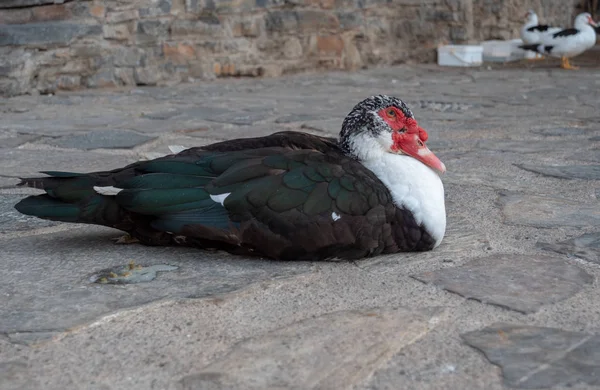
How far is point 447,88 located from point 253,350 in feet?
21.1

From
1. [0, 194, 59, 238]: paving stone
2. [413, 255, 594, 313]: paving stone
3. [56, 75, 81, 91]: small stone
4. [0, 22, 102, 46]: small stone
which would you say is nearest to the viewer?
[413, 255, 594, 313]: paving stone

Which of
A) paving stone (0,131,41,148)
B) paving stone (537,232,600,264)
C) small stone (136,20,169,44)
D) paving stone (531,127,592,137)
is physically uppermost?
small stone (136,20,169,44)

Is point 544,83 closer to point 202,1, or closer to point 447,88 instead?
point 447,88

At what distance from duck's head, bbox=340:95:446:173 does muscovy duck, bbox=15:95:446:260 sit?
42 mm

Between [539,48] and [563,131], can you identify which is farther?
[539,48]

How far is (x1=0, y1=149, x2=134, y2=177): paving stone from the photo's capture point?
12.9 ft

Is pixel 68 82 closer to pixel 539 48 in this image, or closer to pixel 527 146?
pixel 527 146

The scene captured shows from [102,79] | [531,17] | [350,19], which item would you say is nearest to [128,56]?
[102,79]

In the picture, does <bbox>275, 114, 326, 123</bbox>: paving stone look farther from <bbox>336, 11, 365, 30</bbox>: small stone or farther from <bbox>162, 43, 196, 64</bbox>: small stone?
<bbox>336, 11, 365, 30</bbox>: small stone

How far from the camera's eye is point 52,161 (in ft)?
13.6

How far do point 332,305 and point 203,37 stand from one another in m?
6.45

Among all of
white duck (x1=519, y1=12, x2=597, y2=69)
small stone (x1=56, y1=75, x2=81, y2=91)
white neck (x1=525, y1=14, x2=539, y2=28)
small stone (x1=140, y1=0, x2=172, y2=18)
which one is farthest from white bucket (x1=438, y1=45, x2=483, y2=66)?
small stone (x1=56, y1=75, x2=81, y2=91)

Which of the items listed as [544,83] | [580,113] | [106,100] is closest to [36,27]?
[106,100]

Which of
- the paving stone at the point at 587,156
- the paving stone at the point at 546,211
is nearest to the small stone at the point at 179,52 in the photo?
the paving stone at the point at 587,156
